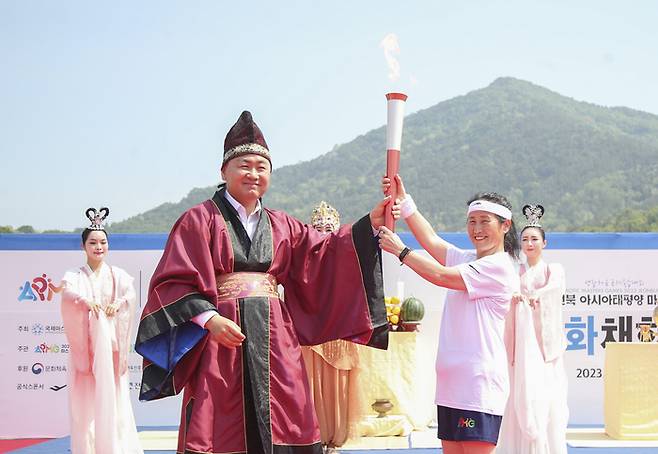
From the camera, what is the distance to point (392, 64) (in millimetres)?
3629

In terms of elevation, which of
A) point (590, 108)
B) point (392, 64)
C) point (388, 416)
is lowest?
point (388, 416)

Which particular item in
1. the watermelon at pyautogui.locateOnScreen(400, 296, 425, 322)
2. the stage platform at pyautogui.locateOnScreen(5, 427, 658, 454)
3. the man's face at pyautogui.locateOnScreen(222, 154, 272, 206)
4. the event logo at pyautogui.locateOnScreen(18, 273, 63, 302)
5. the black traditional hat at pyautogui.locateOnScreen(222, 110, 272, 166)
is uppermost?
the black traditional hat at pyautogui.locateOnScreen(222, 110, 272, 166)

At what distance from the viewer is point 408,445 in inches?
264

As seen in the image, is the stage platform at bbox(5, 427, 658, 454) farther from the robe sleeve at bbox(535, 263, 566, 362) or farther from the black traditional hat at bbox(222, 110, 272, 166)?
the black traditional hat at bbox(222, 110, 272, 166)

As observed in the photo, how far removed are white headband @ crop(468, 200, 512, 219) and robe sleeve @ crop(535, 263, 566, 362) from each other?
9.15ft

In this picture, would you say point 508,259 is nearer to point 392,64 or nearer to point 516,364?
point 392,64

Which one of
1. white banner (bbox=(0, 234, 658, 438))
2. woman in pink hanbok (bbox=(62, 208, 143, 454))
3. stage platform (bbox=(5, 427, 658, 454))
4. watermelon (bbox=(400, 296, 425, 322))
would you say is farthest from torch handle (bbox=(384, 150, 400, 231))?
white banner (bbox=(0, 234, 658, 438))

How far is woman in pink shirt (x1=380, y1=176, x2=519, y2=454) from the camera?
337 centimetres

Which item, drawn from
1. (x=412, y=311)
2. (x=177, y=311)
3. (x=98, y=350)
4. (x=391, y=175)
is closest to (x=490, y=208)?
(x=391, y=175)

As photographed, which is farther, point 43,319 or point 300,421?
point 43,319

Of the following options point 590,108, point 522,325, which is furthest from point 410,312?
point 590,108

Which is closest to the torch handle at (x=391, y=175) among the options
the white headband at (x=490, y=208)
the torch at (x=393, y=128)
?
the torch at (x=393, y=128)

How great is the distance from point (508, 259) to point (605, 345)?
443cm

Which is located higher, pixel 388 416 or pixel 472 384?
pixel 472 384
